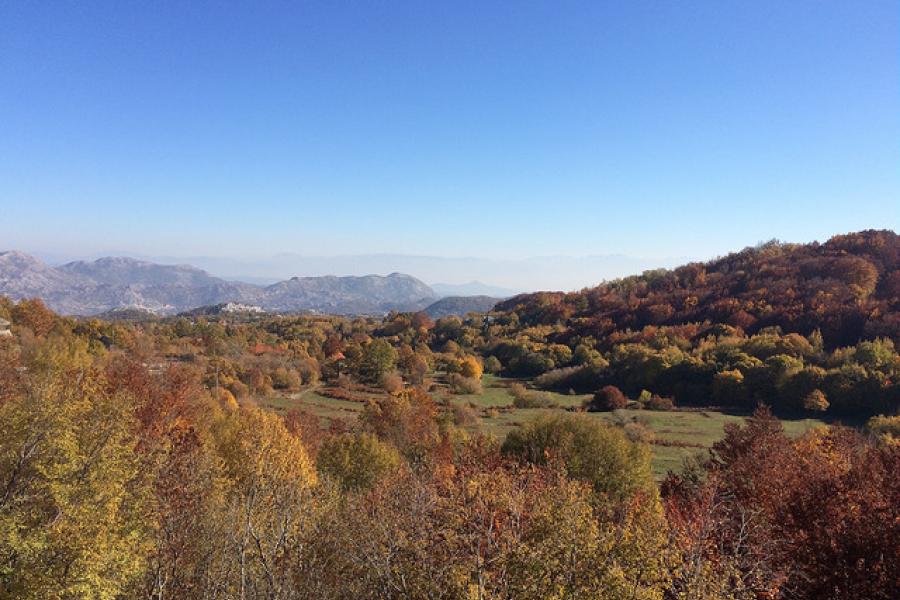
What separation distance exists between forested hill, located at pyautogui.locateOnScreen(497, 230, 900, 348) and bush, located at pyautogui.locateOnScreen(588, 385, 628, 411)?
41.6 m

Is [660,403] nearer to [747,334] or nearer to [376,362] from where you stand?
[747,334]

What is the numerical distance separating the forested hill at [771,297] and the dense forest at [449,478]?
106 centimetres

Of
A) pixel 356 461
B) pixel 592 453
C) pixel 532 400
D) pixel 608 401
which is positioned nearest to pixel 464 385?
pixel 532 400

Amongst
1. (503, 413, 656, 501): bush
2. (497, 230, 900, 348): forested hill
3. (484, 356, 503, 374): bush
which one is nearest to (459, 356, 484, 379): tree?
(484, 356, 503, 374): bush

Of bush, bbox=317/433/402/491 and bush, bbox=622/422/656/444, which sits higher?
bush, bbox=317/433/402/491

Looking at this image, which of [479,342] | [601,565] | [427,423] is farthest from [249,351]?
[601,565]

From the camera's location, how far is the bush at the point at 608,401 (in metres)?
76.5

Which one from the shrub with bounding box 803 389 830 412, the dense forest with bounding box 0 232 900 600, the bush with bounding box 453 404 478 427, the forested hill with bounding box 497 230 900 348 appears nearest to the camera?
the dense forest with bounding box 0 232 900 600

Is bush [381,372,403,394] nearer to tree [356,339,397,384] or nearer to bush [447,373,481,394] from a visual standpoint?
tree [356,339,397,384]

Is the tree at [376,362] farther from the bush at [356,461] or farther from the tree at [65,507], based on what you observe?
the tree at [65,507]

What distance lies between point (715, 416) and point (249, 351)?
9822 centimetres

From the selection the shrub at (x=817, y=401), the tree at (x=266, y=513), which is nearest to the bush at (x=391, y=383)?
the tree at (x=266, y=513)

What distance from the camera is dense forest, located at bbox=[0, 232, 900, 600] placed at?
13.9 metres

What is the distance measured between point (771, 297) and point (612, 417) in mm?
75822
